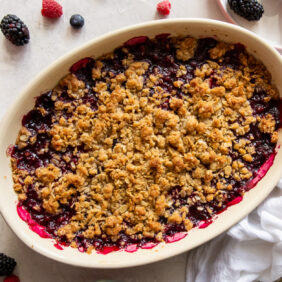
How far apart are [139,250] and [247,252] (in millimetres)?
524

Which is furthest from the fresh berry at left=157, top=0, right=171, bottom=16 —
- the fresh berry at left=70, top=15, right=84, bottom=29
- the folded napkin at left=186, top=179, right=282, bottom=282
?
the folded napkin at left=186, top=179, right=282, bottom=282

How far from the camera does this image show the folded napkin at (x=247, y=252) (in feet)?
6.08

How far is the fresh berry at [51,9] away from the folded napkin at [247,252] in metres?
1.21

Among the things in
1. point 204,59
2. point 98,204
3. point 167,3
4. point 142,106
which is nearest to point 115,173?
point 98,204

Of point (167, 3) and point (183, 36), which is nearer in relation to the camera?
point (183, 36)

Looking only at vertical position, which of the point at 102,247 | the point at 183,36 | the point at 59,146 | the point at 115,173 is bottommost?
the point at 102,247

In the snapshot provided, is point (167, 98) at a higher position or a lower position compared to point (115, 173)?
higher

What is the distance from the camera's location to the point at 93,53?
5.53 ft

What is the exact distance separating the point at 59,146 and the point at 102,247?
0.44 meters

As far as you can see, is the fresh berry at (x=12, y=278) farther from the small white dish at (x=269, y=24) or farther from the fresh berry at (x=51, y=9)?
the small white dish at (x=269, y=24)

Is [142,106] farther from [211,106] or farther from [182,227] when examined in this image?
[182,227]

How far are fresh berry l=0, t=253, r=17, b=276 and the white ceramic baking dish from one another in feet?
0.84

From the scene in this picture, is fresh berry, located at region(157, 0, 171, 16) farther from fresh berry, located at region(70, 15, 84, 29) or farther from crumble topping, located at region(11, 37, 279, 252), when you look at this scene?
fresh berry, located at region(70, 15, 84, 29)

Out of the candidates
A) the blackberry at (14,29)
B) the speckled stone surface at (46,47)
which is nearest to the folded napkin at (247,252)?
the speckled stone surface at (46,47)
